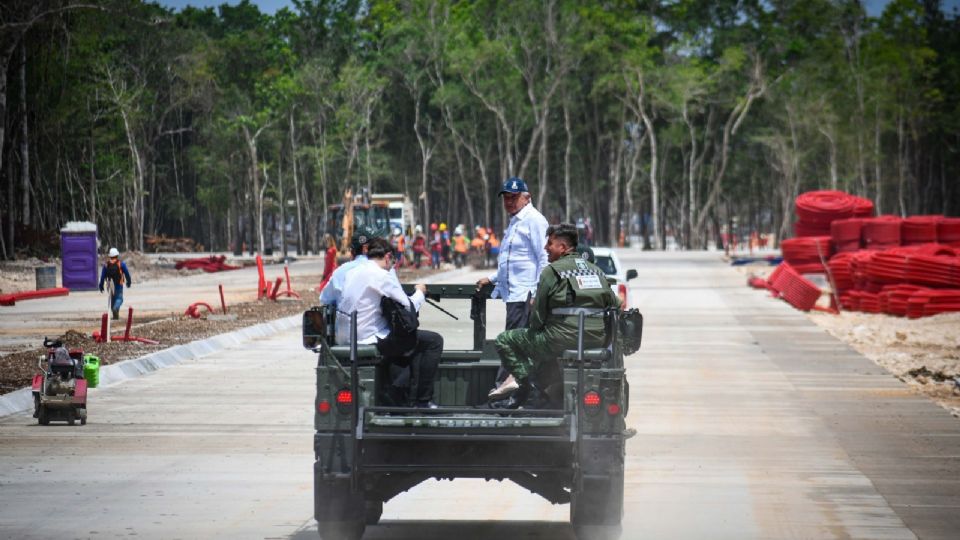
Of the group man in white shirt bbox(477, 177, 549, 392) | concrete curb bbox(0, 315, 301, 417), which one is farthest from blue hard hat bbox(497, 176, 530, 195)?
concrete curb bbox(0, 315, 301, 417)

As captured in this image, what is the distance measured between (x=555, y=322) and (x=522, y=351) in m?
0.27

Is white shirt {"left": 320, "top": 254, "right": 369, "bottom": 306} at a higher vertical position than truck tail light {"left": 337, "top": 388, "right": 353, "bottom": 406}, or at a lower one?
higher

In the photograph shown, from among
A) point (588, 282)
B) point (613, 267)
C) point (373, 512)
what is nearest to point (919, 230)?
point (613, 267)

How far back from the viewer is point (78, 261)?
4506cm

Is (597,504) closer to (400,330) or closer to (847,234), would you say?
(400,330)

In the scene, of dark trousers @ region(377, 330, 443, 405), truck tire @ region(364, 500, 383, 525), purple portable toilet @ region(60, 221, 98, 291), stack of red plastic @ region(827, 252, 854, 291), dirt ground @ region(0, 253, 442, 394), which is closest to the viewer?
dark trousers @ region(377, 330, 443, 405)

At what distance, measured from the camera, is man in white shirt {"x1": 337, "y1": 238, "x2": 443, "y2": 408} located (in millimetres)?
9586

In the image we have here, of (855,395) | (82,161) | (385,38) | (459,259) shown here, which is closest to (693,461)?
(855,395)

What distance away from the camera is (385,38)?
9994cm

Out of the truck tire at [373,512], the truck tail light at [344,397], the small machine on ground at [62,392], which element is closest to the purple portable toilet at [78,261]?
the small machine on ground at [62,392]

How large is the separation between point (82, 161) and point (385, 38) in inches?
981

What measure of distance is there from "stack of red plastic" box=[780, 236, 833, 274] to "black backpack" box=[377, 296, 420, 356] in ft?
115

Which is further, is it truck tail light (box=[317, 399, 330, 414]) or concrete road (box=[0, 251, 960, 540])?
concrete road (box=[0, 251, 960, 540])

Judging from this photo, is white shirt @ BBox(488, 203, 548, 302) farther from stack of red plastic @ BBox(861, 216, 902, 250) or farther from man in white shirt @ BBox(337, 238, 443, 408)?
stack of red plastic @ BBox(861, 216, 902, 250)
